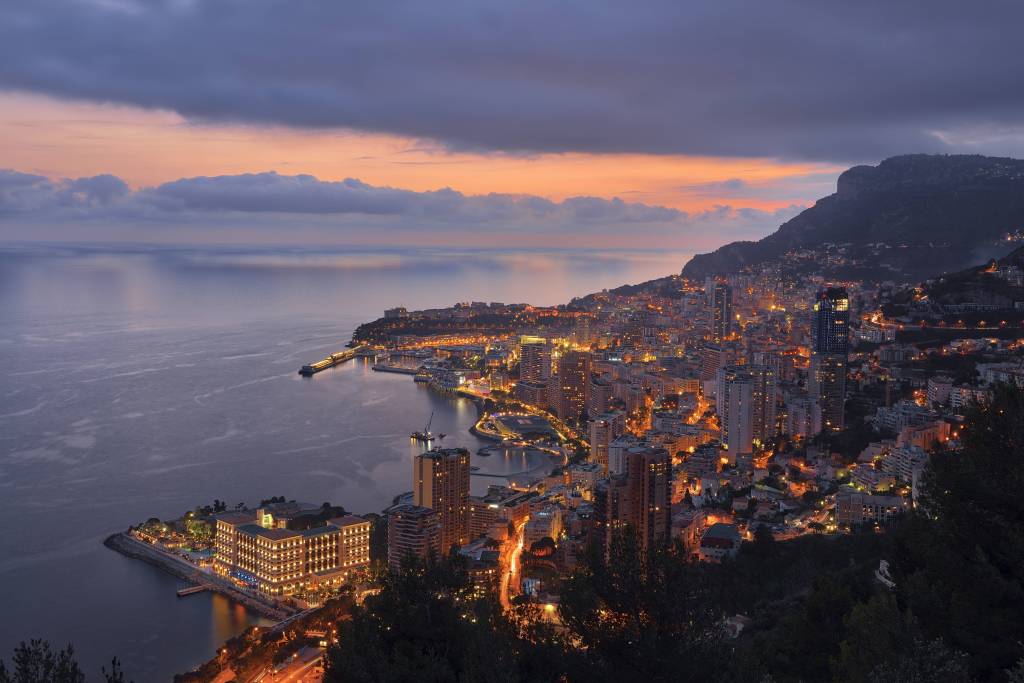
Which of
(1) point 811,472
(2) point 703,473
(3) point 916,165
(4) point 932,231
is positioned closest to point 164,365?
(2) point 703,473

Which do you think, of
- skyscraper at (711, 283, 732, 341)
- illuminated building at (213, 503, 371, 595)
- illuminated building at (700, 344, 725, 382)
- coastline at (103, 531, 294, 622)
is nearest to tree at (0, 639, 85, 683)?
coastline at (103, 531, 294, 622)

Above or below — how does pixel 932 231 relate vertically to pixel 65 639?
above

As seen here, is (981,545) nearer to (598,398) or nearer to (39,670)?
(39,670)

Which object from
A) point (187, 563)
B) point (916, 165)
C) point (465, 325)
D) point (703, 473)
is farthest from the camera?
point (916, 165)

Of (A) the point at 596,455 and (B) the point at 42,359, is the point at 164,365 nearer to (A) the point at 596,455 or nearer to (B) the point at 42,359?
(B) the point at 42,359

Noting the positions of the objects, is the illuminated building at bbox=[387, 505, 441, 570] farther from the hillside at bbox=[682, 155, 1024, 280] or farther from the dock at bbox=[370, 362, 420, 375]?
the hillside at bbox=[682, 155, 1024, 280]

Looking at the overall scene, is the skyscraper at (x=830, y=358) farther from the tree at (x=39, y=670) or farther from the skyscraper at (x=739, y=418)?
the tree at (x=39, y=670)
